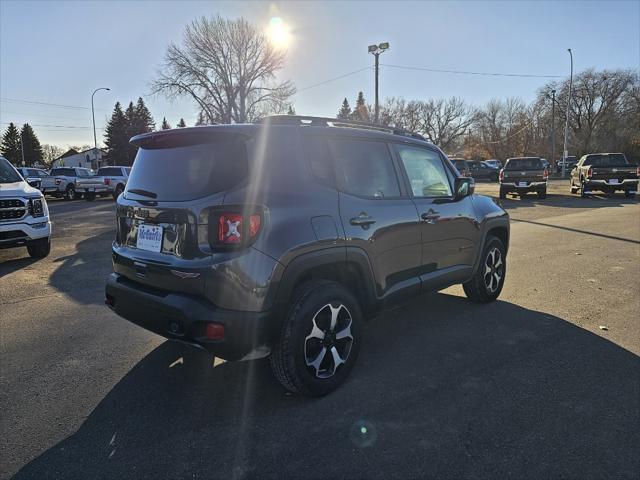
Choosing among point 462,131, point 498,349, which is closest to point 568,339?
point 498,349

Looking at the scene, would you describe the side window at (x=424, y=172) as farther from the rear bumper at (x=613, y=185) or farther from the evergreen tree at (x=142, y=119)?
the evergreen tree at (x=142, y=119)

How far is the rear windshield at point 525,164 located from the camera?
66.3ft

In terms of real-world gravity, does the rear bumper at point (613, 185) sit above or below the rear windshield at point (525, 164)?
below

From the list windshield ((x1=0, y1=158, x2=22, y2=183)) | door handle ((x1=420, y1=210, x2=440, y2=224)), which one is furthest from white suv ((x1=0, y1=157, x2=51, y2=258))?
door handle ((x1=420, y1=210, x2=440, y2=224))

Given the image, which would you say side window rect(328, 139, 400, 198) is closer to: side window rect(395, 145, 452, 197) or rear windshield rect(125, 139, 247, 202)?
side window rect(395, 145, 452, 197)

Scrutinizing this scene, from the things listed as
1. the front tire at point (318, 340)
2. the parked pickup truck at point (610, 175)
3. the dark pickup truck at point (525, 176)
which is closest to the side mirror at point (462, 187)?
the front tire at point (318, 340)

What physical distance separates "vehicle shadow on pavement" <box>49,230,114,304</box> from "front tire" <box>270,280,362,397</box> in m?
3.58

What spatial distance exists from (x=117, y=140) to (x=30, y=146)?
16175 millimetres

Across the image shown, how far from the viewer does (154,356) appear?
3818 mm

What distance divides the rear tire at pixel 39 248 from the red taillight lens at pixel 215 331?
678 centimetres

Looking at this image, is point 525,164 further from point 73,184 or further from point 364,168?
point 73,184

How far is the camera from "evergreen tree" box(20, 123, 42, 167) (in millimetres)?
78125

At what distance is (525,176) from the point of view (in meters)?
20.1

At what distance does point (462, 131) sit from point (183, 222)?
7994 cm
